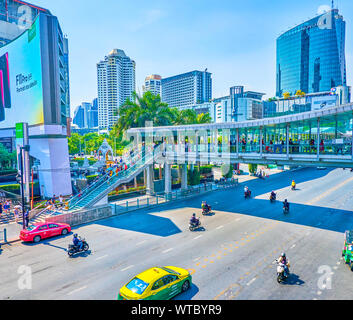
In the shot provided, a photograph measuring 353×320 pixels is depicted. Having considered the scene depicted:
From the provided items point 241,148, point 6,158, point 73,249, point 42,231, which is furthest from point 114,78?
point 73,249

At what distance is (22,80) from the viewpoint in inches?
1453

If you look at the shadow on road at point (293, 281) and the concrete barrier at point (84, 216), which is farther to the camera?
the concrete barrier at point (84, 216)

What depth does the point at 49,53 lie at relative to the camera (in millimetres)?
32281

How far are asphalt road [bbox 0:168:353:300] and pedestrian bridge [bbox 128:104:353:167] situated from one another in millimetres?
5610

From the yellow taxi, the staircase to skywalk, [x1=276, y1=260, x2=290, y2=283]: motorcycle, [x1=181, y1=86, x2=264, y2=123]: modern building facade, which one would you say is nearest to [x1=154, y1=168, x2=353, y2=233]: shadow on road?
the staircase to skywalk

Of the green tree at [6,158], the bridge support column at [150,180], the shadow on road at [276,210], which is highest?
the green tree at [6,158]

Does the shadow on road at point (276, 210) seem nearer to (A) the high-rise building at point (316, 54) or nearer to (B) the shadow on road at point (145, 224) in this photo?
(B) the shadow on road at point (145, 224)

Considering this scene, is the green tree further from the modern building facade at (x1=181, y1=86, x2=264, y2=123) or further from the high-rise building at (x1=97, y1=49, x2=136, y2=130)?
the high-rise building at (x1=97, y1=49, x2=136, y2=130)

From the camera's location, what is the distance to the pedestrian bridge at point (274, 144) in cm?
1930

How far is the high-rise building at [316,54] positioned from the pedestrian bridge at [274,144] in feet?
450

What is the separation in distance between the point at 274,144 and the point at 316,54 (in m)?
153

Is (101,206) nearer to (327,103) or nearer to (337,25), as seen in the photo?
(327,103)

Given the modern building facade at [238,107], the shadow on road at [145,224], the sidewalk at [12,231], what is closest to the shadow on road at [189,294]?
the shadow on road at [145,224]
